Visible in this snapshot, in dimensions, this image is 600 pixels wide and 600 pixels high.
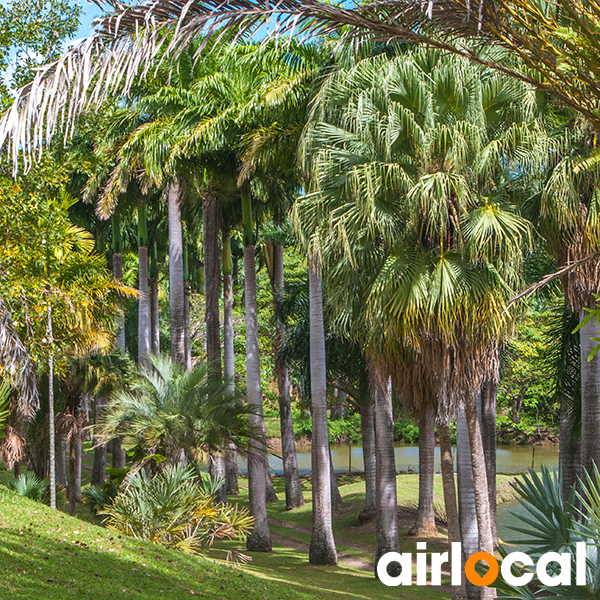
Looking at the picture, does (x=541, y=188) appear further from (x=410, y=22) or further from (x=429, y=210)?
(x=410, y=22)

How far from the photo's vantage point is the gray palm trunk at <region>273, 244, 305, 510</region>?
988 inches

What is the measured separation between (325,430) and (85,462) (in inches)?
1084

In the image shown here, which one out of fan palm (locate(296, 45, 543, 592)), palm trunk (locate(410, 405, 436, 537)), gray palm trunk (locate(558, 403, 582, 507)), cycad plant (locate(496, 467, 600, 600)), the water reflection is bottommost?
the water reflection

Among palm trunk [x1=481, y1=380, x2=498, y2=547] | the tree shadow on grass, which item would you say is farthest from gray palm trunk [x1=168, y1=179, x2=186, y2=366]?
the tree shadow on grass

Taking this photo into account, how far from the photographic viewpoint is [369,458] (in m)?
21.5

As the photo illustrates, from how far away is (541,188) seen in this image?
1125cm

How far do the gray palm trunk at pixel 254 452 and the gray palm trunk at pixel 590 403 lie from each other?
7.03 m

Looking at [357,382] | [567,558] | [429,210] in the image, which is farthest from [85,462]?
[567,558]

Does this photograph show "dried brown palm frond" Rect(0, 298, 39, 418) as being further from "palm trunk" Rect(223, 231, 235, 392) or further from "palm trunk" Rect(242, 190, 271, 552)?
"palm trunk" Rect(223, 231, 235, 392)

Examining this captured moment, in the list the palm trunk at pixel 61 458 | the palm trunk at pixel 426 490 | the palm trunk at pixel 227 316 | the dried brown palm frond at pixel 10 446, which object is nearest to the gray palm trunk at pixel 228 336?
the palm trunk at pixel 227 316

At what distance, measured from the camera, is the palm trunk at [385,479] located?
15547 mm

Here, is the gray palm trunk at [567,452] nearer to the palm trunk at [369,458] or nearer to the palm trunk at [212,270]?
the palm trunk at [369,458]

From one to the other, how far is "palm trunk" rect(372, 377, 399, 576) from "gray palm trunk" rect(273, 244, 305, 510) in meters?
8.39

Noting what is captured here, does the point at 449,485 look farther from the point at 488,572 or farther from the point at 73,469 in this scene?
the point at 73,469
